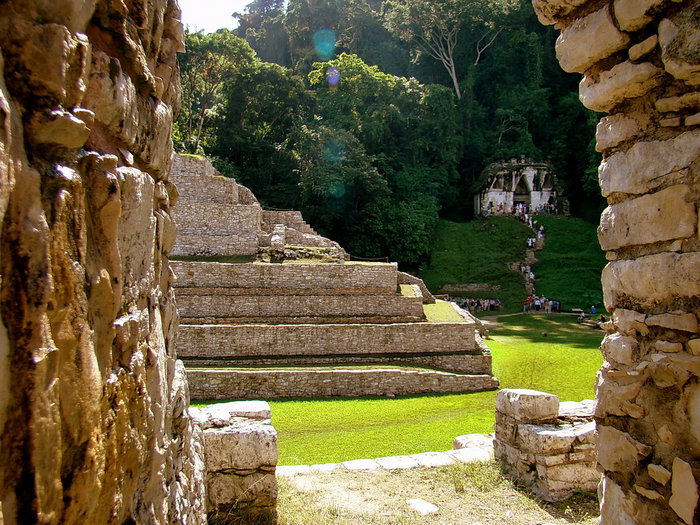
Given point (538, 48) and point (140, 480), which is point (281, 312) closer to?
point (140, 480)

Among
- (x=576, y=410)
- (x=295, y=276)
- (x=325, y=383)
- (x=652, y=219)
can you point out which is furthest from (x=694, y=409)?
(x=295, y=276)

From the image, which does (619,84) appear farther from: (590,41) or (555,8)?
(555,8)

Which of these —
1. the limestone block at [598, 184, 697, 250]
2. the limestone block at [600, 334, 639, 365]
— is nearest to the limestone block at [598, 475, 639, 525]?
the limestone block at [600, 334, 639, 365]

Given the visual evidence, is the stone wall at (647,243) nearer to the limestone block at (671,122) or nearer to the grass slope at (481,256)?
the limestone block at (671,122)

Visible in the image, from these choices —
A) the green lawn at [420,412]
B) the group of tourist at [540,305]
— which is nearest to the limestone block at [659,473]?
the green lawn at [420,412]

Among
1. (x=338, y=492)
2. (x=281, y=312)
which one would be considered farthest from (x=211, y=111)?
(x=338, y=492)

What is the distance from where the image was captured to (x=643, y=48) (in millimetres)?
2592

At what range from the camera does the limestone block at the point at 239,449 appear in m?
4.44

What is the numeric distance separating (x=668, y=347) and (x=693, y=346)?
0.41 ft

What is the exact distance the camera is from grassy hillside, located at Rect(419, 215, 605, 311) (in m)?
24.0

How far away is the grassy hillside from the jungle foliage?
1692mm

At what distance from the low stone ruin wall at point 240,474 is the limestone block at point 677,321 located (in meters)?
3.25

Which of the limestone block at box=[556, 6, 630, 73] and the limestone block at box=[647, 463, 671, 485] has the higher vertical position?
the limestone block at box=[556, 6, 630, 73]

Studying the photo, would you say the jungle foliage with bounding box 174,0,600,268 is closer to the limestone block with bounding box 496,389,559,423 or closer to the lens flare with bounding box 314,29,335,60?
the lens flare with bounding box 314,29,335,60
